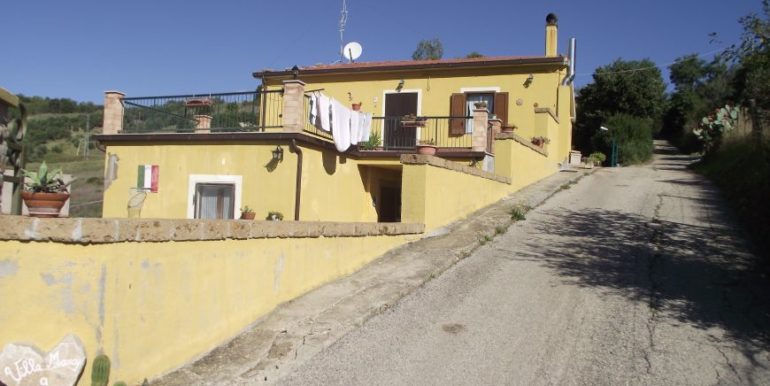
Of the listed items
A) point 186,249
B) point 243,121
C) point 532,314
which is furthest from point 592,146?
point 186,249

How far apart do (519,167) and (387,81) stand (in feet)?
21.0

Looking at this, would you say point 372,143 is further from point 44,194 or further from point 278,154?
point 44,194

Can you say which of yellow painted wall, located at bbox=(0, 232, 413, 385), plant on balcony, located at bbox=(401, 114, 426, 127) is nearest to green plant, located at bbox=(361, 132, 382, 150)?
plant on balcony, located at bbox=(401, 114, 426, 127)

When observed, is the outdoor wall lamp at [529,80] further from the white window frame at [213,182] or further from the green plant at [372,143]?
the white window frame at [213,182]

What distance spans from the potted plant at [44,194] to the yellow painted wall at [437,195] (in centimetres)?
612

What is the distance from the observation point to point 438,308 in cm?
694

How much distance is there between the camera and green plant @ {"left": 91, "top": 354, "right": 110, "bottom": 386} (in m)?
4.23

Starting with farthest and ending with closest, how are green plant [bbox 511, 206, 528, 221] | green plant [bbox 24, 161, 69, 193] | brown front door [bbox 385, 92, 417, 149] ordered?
1. brown front door [bbox 385, 92, 417, 149]
2. green plant [bbox 511, 206, 528, 221]
3. green plant [bbox 24, 161, 69, 193]

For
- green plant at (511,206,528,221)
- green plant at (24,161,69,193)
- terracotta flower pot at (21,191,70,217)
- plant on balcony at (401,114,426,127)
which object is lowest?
green plant at (511,206,528,221)

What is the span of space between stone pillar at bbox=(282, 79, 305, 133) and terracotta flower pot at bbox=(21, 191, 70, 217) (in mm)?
7080

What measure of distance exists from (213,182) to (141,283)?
25.8ft

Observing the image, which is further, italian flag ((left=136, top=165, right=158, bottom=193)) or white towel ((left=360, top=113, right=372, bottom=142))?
white towel ((left=360, top=113, right=372, bottom=142))

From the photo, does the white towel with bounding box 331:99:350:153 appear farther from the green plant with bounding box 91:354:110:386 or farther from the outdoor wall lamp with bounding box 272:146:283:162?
the green plant with bounding box 91:354:110:386

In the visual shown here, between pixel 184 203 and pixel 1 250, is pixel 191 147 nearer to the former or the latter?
pixel 184 203
